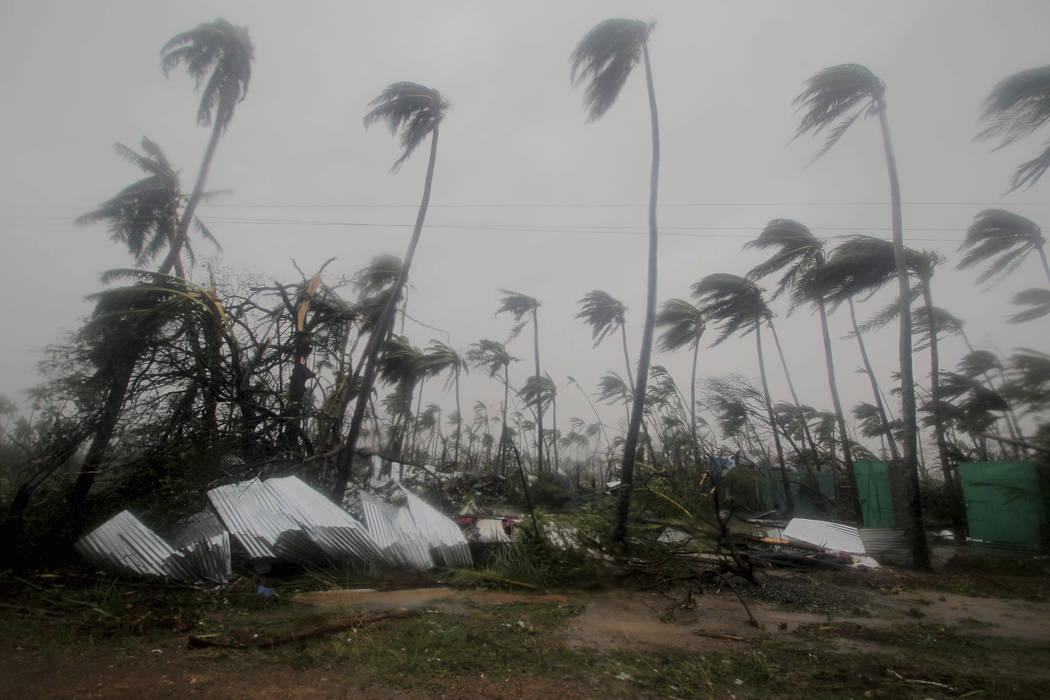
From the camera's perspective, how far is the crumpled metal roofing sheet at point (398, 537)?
18.5 ft

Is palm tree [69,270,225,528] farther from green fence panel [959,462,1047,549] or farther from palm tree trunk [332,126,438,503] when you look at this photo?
green fence panel [959,462,1047,549]

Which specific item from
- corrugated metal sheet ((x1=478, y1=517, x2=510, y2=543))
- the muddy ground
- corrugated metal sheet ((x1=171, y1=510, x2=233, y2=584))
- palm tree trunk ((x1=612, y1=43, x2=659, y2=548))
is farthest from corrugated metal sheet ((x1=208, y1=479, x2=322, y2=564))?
palm tree trunk ((x1=612, y1=43, x2=659, y2=548))

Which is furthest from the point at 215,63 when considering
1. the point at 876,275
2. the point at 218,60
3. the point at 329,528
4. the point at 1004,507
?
the point at 1004,507

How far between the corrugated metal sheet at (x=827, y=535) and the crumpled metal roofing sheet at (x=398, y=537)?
6.26 m

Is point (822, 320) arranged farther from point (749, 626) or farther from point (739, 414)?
point (749, 626)

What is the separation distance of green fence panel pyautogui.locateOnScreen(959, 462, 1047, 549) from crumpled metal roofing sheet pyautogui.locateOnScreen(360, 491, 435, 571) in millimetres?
9229

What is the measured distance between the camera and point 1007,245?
9914 mm

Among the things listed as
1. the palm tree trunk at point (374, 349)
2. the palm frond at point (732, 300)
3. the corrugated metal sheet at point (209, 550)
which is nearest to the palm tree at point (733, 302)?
the palm frond at point (732, 300)

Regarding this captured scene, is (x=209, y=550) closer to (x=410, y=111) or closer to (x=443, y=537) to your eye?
(x=443, y=537)

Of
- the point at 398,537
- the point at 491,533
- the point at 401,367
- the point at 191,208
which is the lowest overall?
the point at 491,533

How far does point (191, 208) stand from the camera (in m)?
10.2

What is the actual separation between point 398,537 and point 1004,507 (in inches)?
435

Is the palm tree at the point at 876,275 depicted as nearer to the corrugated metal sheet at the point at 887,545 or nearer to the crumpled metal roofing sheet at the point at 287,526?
the corrugated metal sheet at the point at 887,545

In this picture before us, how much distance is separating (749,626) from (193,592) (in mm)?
5264
